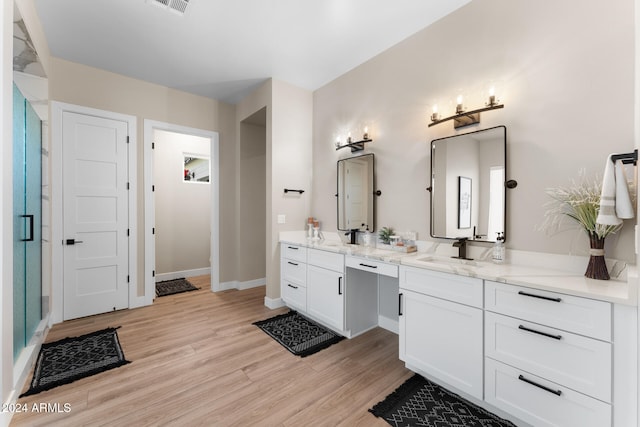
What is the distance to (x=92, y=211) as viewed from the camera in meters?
3.25

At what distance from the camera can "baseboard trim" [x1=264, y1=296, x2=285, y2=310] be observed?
3506mm

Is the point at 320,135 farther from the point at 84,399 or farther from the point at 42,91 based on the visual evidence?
the point at 84,399

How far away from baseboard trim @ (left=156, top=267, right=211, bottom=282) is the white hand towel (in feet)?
17.9

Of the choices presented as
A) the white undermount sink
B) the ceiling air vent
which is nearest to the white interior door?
the ceiling air vent

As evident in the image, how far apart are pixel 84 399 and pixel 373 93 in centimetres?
360

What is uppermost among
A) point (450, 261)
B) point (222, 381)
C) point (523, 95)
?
point (523, 95)

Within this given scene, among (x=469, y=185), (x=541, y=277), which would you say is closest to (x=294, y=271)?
(x=469, y=185)

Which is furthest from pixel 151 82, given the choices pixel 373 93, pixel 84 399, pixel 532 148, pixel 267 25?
pixel 532 148

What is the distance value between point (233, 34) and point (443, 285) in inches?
114

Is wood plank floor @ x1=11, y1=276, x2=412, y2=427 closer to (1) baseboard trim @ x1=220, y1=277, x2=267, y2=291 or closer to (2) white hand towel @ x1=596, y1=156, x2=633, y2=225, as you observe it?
(1) baseboard trim @ x1=220, y1=277, x2=267, y2=291

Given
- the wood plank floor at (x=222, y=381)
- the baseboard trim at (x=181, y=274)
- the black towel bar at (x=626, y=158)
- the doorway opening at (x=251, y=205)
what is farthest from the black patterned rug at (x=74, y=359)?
the black towel bar at (x=626, y=158)

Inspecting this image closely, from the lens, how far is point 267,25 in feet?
8.25

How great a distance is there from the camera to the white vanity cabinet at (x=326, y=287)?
8.82 feet

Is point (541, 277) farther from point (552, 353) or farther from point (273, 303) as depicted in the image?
point (273, 303)
